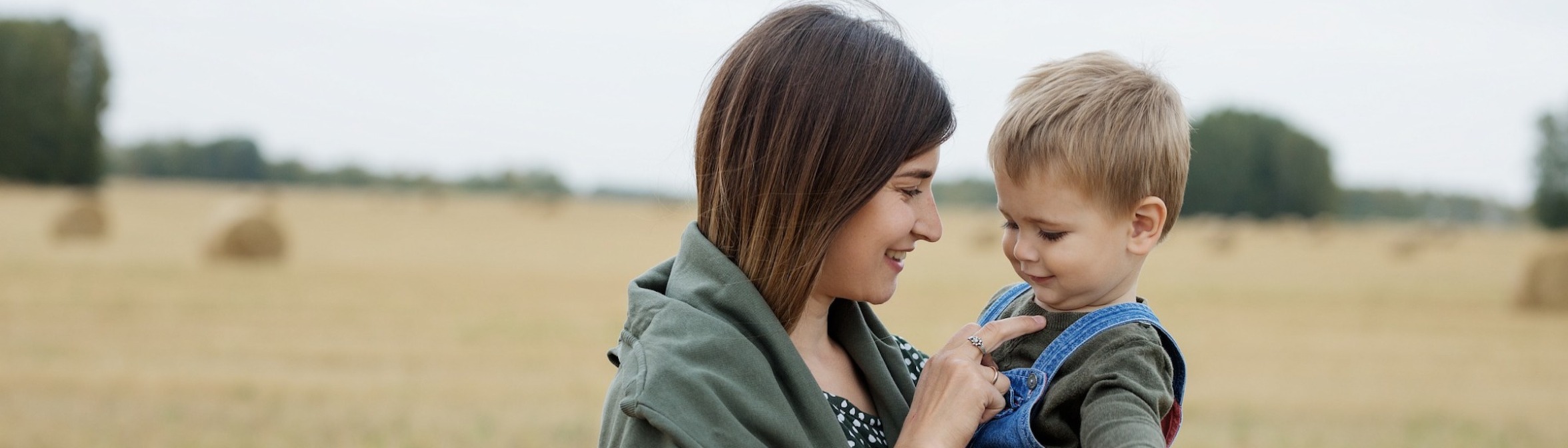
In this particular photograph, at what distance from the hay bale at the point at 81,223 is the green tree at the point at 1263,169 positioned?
51845 mm

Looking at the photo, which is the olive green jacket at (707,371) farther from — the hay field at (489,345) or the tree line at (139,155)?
the tree line at (139,155)

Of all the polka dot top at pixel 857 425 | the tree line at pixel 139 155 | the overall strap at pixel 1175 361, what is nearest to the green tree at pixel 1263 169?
the tree line at pixel 139 155

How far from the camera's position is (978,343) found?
2.46 metres

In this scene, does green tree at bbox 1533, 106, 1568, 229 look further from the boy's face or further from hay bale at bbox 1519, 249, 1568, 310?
the boy's face

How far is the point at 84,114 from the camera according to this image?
209 ft

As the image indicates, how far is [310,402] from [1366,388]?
904cm

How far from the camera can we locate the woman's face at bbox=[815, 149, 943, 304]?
240 cm

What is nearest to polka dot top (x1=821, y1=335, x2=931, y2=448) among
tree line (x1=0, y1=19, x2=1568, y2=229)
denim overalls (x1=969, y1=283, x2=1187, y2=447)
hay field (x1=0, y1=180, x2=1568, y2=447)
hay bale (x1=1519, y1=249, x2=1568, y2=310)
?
denim overalls (x1=969, y1=283, x2=1187, y2=447)

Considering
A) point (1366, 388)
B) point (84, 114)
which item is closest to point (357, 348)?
point (1366, 388)

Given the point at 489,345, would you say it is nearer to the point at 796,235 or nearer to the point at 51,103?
the point at 796,235

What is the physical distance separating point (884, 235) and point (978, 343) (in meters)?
0.27

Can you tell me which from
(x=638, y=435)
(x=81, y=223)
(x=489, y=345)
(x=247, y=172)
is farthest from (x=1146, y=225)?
(x=247, y=172)

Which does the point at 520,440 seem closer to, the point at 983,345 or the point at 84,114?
the point at 983,345

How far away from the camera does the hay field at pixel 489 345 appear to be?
8898 mm
